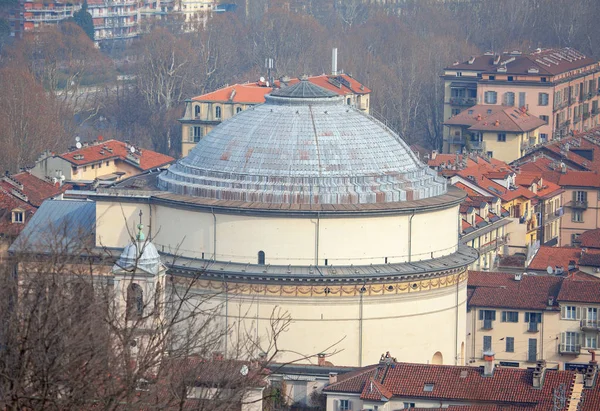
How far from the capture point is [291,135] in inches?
2447

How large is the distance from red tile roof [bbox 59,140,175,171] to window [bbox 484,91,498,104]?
27.6 metres

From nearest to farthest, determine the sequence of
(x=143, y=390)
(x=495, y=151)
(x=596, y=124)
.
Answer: (x=143, y=390), (x=495, y=151), (x=596, y=124)

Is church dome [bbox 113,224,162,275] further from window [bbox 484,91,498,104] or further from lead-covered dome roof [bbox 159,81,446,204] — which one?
window [bbox 484,91,498,104]

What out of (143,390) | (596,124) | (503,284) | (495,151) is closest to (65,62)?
(596,124)

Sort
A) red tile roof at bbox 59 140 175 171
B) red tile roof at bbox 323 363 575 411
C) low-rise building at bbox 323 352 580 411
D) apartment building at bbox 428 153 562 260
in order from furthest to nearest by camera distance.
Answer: red tile roof at bbox 59 140 175 171 < apartment building at bbox 428 153 562 260 < red tile roof at bbox 323 363 575 411 < low-rise building at bbox 323 352 580 411

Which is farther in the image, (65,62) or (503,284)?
(65,62)

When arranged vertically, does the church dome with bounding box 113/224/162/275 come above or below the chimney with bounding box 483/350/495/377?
above

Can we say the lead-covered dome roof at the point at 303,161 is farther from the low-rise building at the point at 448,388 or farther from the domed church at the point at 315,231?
the low-rise building at the point at 448,388

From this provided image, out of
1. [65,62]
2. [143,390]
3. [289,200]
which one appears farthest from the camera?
[65,62]

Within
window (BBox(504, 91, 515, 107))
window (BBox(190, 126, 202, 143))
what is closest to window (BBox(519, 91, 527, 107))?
window (BBox(504, 91, 515, 107))

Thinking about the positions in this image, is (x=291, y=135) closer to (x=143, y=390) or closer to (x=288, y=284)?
(x=288, y=284)

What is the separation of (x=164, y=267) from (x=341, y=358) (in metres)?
5.95

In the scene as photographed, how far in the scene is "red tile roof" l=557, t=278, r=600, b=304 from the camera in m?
66.8

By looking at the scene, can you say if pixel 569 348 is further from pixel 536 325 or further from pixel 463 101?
pixel 463 101
